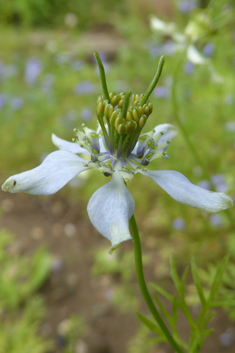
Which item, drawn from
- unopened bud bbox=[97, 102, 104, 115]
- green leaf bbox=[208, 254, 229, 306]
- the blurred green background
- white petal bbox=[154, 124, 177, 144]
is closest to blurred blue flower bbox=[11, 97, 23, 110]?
the blurred green background

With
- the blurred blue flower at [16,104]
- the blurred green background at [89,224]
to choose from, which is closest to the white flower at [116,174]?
the blurred green background at [89,224]

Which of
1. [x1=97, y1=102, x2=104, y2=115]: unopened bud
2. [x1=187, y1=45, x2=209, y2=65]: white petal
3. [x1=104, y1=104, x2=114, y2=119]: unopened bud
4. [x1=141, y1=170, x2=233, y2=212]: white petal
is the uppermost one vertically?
[x1=187, y1=45, x2=209, y2=65]: white petal

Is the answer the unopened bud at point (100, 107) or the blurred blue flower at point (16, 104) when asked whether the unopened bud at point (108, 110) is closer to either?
the unopened bud at point (100, 107)

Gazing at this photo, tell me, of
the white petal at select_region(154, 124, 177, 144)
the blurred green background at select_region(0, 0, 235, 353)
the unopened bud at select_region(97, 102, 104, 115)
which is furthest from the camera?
the blurred green background at select_region(0, 0, 235, 353)

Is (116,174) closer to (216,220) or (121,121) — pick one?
(121,121)

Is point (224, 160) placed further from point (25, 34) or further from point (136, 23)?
point (25, 34)

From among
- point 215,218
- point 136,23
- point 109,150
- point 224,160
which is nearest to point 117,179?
point 109,150

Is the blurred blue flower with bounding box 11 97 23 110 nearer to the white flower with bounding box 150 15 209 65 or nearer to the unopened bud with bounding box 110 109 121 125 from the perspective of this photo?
the white flower with bounding box 150 15 209 65
